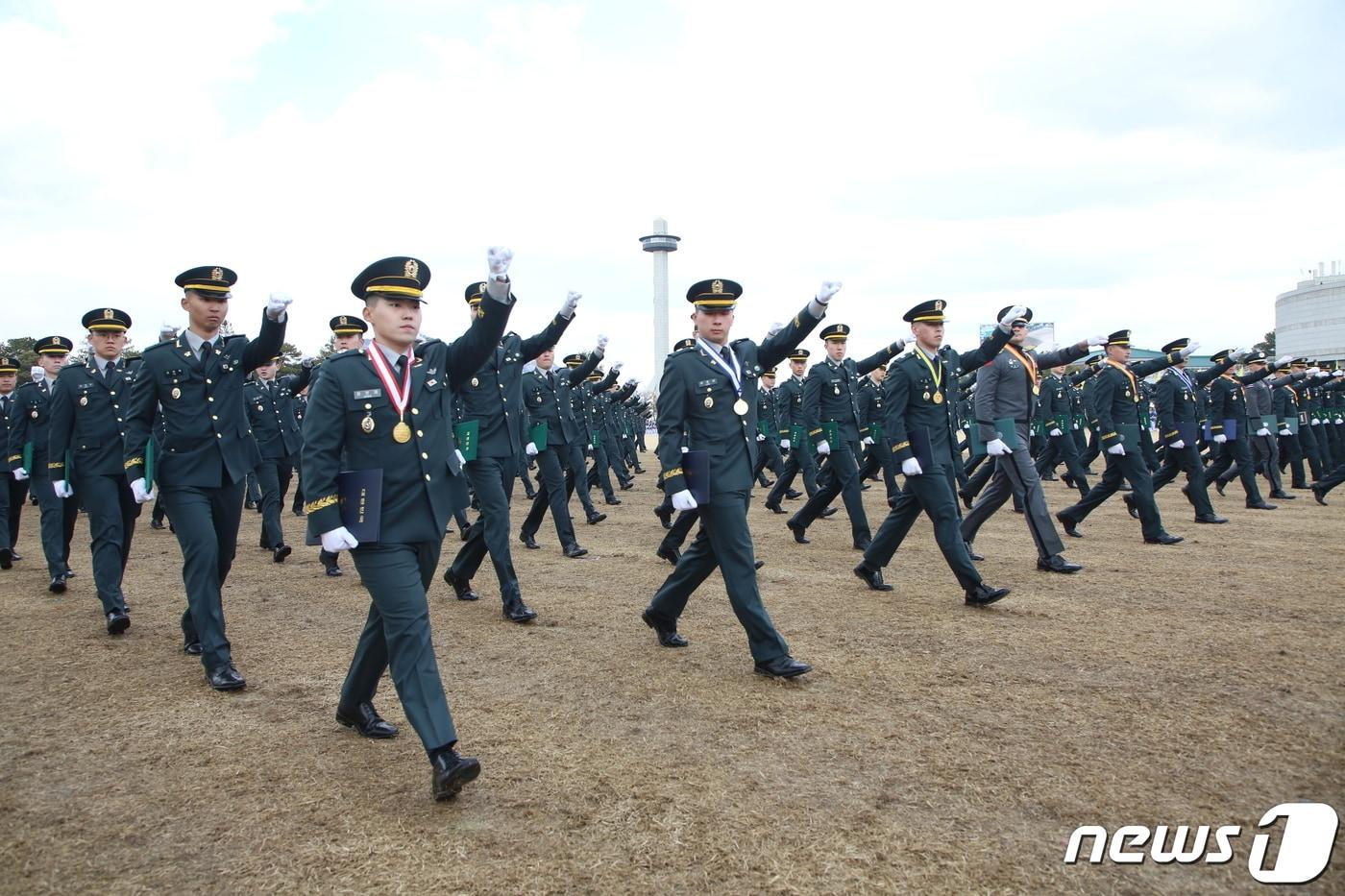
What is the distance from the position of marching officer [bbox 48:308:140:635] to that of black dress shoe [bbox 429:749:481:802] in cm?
407

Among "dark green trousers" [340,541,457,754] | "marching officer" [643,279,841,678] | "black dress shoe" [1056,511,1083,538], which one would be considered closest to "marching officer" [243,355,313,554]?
"marching officer" [643,279,841,678]

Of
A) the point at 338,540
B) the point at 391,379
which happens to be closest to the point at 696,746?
the point at 338,540

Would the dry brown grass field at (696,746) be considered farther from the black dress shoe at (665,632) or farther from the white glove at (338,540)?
the white glove at (338,540)

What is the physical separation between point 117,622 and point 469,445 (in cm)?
267

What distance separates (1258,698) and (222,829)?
4.68 meters

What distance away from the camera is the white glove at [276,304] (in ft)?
16.6

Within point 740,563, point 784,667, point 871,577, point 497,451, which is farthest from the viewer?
point 871,577

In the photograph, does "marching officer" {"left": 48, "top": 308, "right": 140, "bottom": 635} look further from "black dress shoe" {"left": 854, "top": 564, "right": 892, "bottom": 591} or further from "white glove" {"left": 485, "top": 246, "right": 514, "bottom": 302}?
"black dress shoe" {"left": 854, "top": 564, "right": 892, "bottom": 591}

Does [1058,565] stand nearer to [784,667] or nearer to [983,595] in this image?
[983,595]

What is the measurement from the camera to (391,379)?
404 centimetres

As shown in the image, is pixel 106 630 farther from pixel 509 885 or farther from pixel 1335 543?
pixel 1335 543

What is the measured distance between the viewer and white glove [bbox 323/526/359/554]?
374 centimetres

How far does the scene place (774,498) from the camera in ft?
46.5

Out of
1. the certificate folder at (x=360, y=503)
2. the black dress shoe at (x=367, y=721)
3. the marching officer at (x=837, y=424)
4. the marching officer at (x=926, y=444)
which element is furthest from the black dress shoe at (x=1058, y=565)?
the certificate folder at (x=360, y=503)
